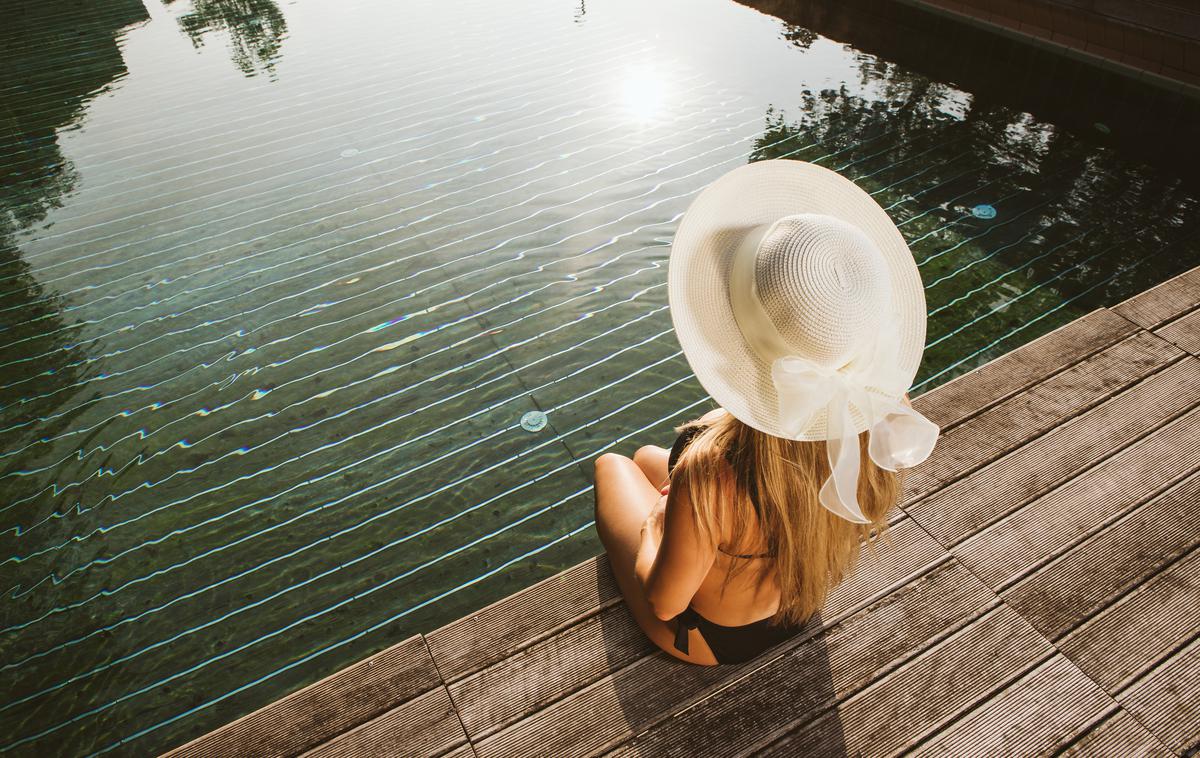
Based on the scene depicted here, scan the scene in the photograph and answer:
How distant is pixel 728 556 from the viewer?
1.26m

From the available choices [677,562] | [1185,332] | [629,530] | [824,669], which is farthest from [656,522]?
[1185,332]

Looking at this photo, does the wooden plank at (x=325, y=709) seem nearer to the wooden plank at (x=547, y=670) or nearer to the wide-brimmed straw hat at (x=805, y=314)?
the wooden plank at (x=547, y=670)

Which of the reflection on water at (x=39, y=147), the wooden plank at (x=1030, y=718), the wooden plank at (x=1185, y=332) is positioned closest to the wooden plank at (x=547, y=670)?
the wooden plank at (x=1030, y=718)

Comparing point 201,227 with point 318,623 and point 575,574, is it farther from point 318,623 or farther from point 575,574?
point 575,574

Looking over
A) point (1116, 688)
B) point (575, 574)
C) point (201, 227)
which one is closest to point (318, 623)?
point (575, 574)

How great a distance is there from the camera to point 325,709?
60.4 inches

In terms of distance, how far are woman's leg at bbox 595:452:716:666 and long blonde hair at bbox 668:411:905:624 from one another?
13.3 inches

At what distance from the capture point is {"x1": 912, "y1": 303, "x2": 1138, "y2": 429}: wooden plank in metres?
2.10

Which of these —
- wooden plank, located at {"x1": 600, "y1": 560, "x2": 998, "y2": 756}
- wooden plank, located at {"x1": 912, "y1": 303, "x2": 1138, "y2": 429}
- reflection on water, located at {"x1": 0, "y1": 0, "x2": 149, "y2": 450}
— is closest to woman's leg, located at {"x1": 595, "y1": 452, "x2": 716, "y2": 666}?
wooden plank, located at {"x1": 600, "y1": 560, "x2": 998, "y2": 756}

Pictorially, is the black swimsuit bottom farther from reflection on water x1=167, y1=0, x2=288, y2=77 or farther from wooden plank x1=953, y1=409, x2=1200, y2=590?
reflection on water x1=167, y1=0, x2=288, y2=77

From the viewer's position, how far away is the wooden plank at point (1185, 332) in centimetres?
222

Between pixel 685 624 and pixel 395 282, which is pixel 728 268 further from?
pixel 395 282

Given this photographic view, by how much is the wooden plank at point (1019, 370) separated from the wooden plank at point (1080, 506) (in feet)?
1.12

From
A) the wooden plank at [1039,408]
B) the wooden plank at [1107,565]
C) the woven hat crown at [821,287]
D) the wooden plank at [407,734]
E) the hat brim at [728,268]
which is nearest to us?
the woven hat crown at [821,287]
